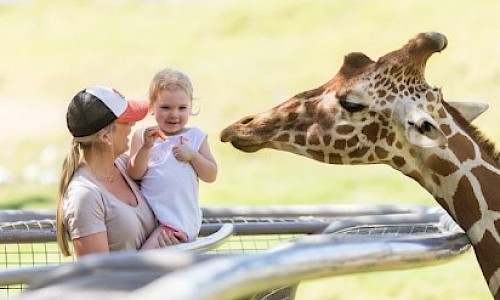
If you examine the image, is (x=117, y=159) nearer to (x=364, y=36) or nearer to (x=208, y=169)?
(x=208, y=169)

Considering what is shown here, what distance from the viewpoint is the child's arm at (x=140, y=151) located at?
12.0 feet

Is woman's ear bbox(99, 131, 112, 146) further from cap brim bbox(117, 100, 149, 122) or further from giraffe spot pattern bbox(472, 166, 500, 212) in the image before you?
giraffe spot pattern bbox(472, 166, 500, 212)

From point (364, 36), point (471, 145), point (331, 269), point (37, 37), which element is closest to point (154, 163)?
point (471, 145)

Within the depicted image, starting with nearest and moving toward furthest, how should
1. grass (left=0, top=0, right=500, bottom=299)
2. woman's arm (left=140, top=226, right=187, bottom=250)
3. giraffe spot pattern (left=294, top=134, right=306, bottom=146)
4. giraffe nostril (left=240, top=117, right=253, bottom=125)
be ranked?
woman's arm (left=140, top=226, right=187, bottom=250), giraffe spot pattern (left=294, top=134, right=306, bottom=146), giraffe nostril (left=240, top=117, right=253, bottom=125), grass (left=0, top=0, right=500, bottom=299)

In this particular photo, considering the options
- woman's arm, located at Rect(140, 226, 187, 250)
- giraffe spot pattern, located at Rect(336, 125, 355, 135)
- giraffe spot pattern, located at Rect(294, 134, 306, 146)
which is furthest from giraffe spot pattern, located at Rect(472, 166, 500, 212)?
woman's arm, located at Rect(140, 226, 187, 250)

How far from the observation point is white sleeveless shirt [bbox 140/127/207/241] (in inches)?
148

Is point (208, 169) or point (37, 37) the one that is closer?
point (208, 169)

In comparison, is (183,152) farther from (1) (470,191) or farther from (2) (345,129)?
(1) (470,191)

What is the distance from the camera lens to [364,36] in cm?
1692

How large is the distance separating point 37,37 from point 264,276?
56.5ft

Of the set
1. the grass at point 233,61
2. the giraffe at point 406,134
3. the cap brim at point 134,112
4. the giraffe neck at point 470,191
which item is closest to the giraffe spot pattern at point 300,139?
the giraffe at point 406,134

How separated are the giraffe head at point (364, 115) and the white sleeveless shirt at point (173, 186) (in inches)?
11.5

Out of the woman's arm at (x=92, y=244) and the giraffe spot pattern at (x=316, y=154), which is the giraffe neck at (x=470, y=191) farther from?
the woman's arm at (x=92, y=244)

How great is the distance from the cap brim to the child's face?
17 cm
